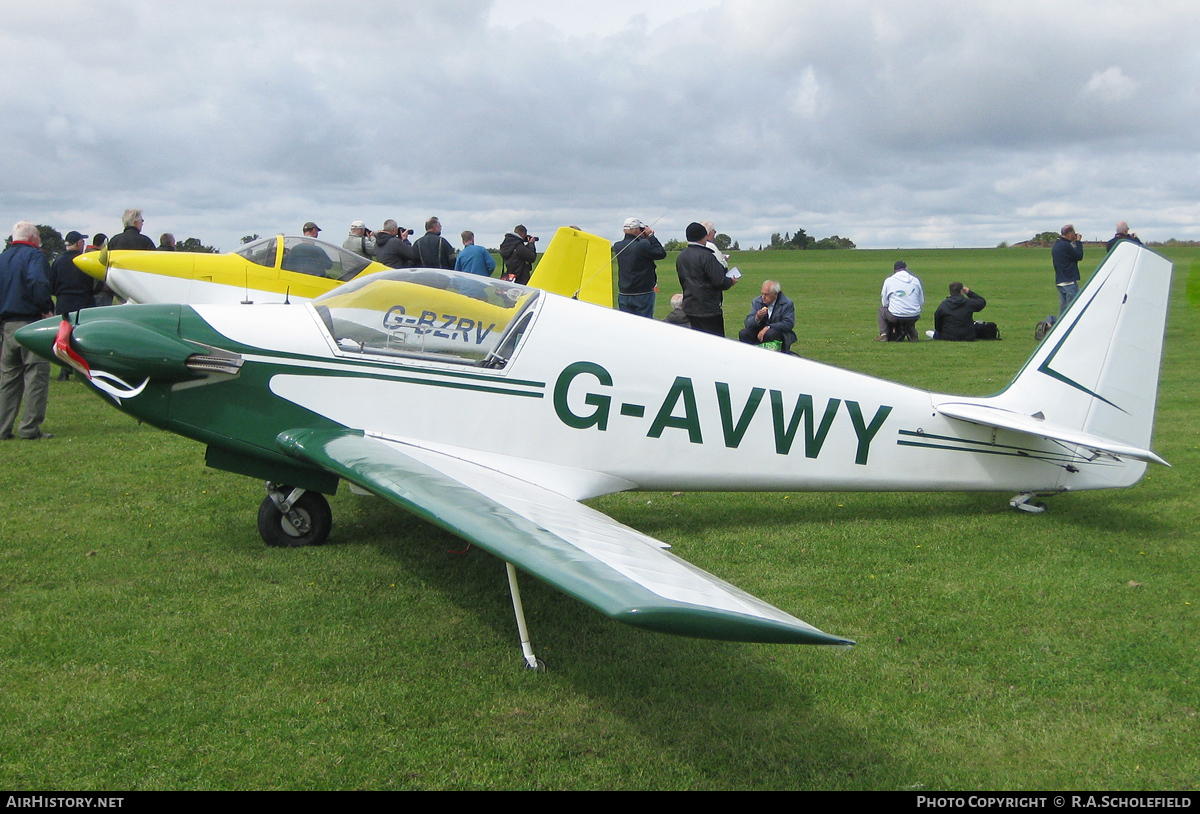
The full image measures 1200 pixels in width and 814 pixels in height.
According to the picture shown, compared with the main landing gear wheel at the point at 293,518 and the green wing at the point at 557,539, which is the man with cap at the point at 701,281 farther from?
the main landing gear wheel at the point at 293,518

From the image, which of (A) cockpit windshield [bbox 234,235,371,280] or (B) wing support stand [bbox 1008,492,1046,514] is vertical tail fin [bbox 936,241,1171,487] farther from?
(A) cockpit windshield [bbox 234,235,371,280]

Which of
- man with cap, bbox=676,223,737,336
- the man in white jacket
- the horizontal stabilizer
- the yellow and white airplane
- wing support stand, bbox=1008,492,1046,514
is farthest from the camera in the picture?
the man in white jacket

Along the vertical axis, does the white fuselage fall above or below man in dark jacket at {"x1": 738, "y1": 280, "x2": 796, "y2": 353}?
below

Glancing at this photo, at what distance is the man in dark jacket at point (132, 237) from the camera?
12352 mm

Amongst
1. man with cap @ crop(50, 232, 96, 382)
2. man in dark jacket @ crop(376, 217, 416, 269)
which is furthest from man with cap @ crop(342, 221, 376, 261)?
man with cap @ crop(50, 232, 96, 382)

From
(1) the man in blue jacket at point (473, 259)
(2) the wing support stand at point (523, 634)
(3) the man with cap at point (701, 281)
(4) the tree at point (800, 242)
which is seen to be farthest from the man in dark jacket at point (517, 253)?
(4) the tree at point (800, 242)

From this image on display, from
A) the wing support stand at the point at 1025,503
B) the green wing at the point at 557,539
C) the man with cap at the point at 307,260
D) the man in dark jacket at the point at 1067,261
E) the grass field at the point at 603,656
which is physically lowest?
the grass field at the point at 603,656

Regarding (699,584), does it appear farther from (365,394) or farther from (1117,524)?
(1117,524)

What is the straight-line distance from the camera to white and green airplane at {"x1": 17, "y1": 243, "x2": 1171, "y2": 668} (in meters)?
5.48

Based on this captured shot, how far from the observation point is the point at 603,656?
14.6 feet

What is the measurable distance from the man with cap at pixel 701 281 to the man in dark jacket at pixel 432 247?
5555mm

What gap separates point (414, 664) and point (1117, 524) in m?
5.14

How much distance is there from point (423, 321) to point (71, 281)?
8238mm

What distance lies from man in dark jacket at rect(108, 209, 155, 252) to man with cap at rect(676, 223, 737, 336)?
737 cm
